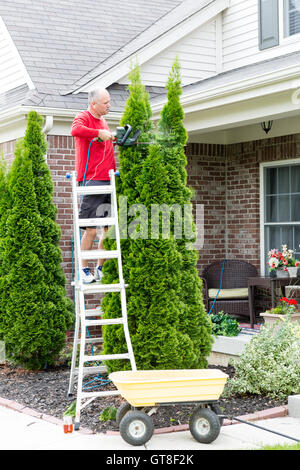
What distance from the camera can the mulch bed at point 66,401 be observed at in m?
5.90

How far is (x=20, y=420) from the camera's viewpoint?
617cm

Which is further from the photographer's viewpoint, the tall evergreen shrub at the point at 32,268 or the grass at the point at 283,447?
the tall evergreen shrub at the point at 32,268

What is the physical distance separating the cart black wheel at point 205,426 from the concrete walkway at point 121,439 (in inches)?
2.3

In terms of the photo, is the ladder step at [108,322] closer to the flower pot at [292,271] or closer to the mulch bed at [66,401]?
the mulch bed at [66,401]

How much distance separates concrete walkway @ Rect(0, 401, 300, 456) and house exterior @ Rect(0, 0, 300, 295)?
148 inches

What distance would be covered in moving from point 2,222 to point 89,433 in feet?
11.0

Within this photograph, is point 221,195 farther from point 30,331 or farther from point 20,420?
point 20,420

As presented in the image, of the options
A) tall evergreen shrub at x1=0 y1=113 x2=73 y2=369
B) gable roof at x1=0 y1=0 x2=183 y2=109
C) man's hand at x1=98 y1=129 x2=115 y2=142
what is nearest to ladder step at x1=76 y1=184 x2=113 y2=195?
man's hand at x1=98 y1=129 x2=115 y2=142

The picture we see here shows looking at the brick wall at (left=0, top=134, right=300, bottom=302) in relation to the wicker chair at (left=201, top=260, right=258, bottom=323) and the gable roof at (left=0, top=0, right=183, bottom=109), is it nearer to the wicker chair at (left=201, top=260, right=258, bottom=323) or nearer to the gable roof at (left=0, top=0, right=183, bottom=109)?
the wicker chair at (left=201, top=260, right=258, bottom=323)

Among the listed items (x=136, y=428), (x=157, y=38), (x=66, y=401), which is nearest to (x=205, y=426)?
(x=136, y=428)

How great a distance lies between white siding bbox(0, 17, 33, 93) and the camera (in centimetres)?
1072

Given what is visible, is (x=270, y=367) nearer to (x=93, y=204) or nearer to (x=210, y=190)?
(x=93, y=204)

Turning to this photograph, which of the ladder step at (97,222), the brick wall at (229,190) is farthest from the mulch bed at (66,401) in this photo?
the brick wall at (229,190)

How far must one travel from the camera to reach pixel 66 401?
21.9ft
